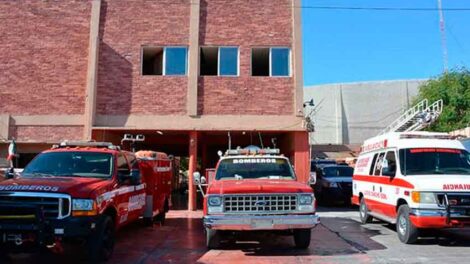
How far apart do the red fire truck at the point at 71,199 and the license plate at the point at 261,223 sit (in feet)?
8.35

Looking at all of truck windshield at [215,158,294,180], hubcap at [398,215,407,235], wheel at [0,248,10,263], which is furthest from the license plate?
wheel at [0,248,10,263]

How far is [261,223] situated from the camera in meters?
9.10

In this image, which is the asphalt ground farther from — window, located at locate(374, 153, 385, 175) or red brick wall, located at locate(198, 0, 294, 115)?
red brick wall, located at locate(198, 0, 294, 115)

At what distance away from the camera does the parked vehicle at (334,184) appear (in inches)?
857

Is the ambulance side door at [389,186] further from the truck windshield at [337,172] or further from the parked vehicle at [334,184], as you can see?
the truck windshield at [337,172]

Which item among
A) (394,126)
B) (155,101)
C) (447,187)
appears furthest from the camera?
(394,126)

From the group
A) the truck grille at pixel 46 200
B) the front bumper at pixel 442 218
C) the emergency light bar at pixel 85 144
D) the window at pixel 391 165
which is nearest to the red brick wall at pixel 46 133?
the emergency light bar at pixel 85 144

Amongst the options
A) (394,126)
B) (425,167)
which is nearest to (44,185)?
(425,167)

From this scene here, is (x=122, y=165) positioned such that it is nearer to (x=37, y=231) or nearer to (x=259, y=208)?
(x=37, y=231)

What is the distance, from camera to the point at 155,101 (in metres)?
19.0

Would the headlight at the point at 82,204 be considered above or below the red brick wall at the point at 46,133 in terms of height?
below

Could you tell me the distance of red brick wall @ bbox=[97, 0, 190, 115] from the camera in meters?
19.0

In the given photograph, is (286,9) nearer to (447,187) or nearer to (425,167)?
(425,167)

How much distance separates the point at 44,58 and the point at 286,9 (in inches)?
368
